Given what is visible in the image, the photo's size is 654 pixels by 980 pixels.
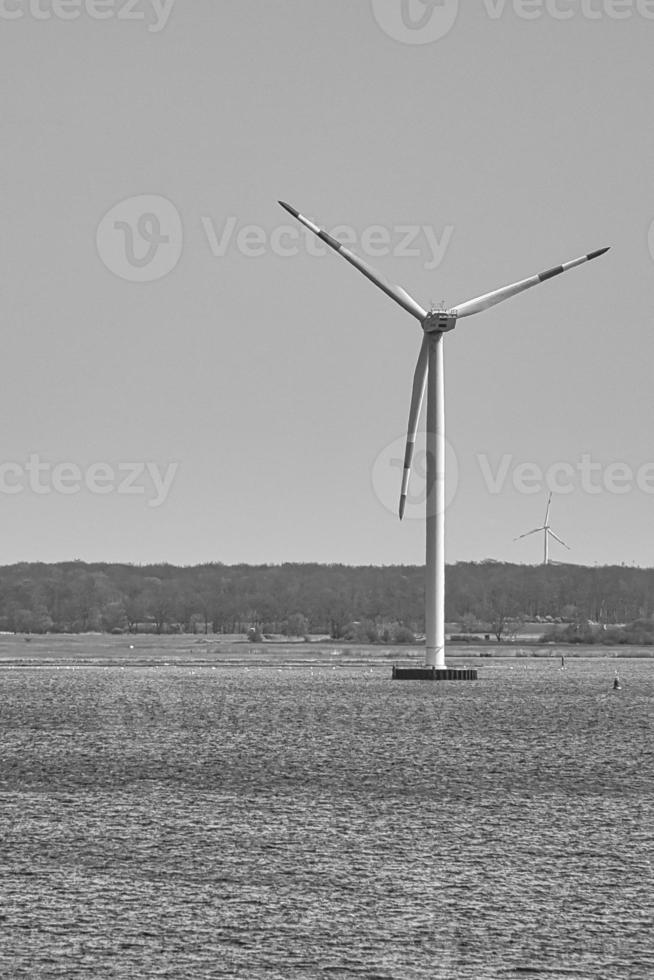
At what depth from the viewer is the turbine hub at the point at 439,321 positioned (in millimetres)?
91062

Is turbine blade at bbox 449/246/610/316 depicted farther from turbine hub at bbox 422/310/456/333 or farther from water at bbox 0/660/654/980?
water at bbox 0/660/654/980

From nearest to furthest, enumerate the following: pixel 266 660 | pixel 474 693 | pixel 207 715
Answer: pixel 207 715 → pixel 474 693 → pixel 266 660

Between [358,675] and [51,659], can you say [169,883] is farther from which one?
[51,659]

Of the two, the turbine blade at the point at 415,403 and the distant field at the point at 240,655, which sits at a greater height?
the turbine blade at the point at 415,403

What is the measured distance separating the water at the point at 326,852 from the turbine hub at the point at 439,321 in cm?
3877

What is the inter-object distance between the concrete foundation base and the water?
38.0 meters

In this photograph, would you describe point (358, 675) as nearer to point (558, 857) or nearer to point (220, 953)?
point (558, 857)

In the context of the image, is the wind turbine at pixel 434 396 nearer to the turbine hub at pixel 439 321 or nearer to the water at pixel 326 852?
the turbine hub at pixel 439 321

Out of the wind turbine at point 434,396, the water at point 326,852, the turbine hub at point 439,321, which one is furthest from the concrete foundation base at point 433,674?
the water at point 326,852

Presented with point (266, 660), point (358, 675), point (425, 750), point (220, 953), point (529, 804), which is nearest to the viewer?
point (220, 953)

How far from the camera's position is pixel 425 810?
99.1 ft

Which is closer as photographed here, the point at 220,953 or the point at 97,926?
the point at 220,953

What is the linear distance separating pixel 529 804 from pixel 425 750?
1389cm

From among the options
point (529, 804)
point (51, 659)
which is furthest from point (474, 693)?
point (51, 659)
